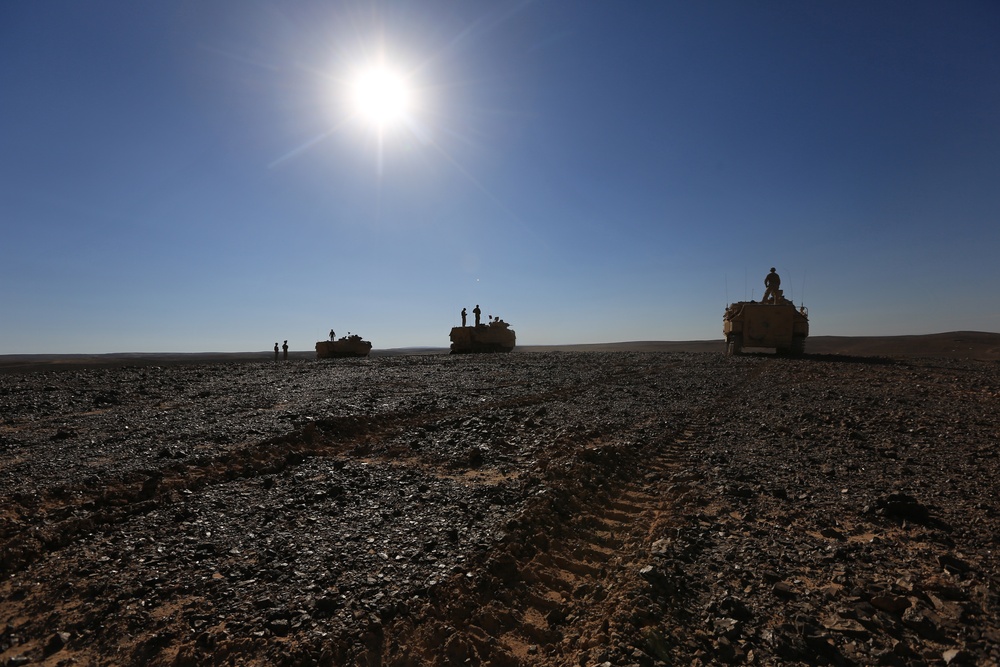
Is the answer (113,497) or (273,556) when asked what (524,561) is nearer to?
(273,556)

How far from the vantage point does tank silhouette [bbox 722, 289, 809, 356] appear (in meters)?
29.0

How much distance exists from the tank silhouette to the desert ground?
62.1ft

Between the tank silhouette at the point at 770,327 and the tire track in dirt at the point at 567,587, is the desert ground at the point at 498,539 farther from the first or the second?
the tank silhouette at the point at 770,327

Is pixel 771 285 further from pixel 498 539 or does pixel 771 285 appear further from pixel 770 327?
pixel 498 539

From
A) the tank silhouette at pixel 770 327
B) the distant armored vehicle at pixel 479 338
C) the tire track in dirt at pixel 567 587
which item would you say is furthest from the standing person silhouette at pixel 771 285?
the tire track in dirt at pixel 567 587

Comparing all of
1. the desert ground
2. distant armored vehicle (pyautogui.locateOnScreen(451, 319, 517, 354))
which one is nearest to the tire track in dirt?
the desert ground

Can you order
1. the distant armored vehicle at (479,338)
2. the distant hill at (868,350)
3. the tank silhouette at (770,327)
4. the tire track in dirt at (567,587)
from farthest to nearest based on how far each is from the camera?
1. the distant armored vehicle at (479,338)
2. the distant hill at (868,350)
3. the tank silhouette at (770,327)
4. the tire track in dirt at (567,587)

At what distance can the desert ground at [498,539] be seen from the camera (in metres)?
3.60

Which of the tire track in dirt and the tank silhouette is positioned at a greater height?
the tank silhouette

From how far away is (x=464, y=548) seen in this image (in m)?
4.96

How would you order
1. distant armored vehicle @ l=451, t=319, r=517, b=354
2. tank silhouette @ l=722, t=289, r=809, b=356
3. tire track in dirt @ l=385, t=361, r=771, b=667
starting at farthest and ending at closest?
1. distant armored vehicle @ l=451, t=319, r=517, b=354
2. tank silhouette @ l=722, t=289, r=809, b=356
3. tire track in dirt @ l=385, t=361, r=771, b=667

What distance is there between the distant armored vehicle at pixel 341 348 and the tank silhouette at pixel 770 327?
29355 millimetres

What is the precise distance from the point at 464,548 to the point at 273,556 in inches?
74.5

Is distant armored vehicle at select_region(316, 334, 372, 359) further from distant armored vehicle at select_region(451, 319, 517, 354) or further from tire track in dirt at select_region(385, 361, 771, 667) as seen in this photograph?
tire track in dirt at select_region(385, 361, 771, 667)
